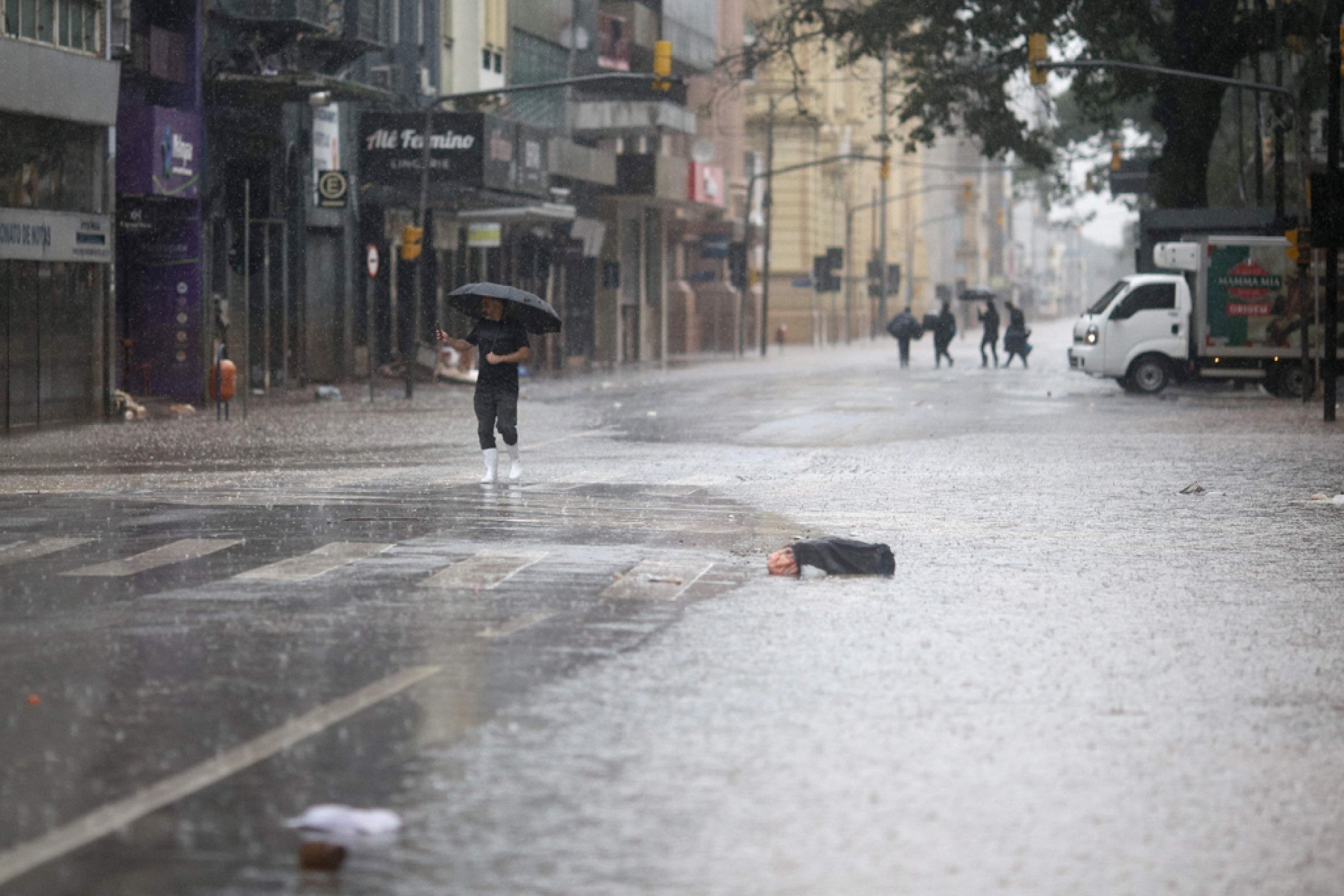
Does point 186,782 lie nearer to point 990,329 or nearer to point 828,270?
point 990,329

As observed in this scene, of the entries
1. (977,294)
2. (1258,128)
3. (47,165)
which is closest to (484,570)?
(47,165)

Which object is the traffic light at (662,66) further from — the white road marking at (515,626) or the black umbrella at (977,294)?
the black umbrella at (977,294)

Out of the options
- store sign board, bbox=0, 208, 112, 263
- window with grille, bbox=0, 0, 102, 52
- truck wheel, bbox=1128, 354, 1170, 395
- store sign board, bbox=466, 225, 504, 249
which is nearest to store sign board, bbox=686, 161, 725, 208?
store sign board, bbox=466, 225, 504, 249

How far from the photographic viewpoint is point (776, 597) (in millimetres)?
11500

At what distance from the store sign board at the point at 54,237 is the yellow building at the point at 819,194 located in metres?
53.1

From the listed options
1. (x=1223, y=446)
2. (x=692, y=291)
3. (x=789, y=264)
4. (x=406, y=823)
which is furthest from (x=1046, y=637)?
(x=789, y=264)

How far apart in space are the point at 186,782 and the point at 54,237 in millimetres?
22373

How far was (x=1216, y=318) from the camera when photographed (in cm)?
3791

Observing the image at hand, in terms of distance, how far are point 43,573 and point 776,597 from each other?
158 inches

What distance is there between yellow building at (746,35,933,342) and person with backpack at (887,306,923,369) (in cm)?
2463

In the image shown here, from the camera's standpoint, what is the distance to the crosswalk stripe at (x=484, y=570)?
38.9 feet

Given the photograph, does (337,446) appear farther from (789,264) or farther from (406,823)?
(789,264)

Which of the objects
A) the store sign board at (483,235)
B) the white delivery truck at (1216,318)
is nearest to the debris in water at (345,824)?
the white delivery truck at (1216,318)

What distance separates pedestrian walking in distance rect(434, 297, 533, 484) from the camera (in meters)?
19.1
